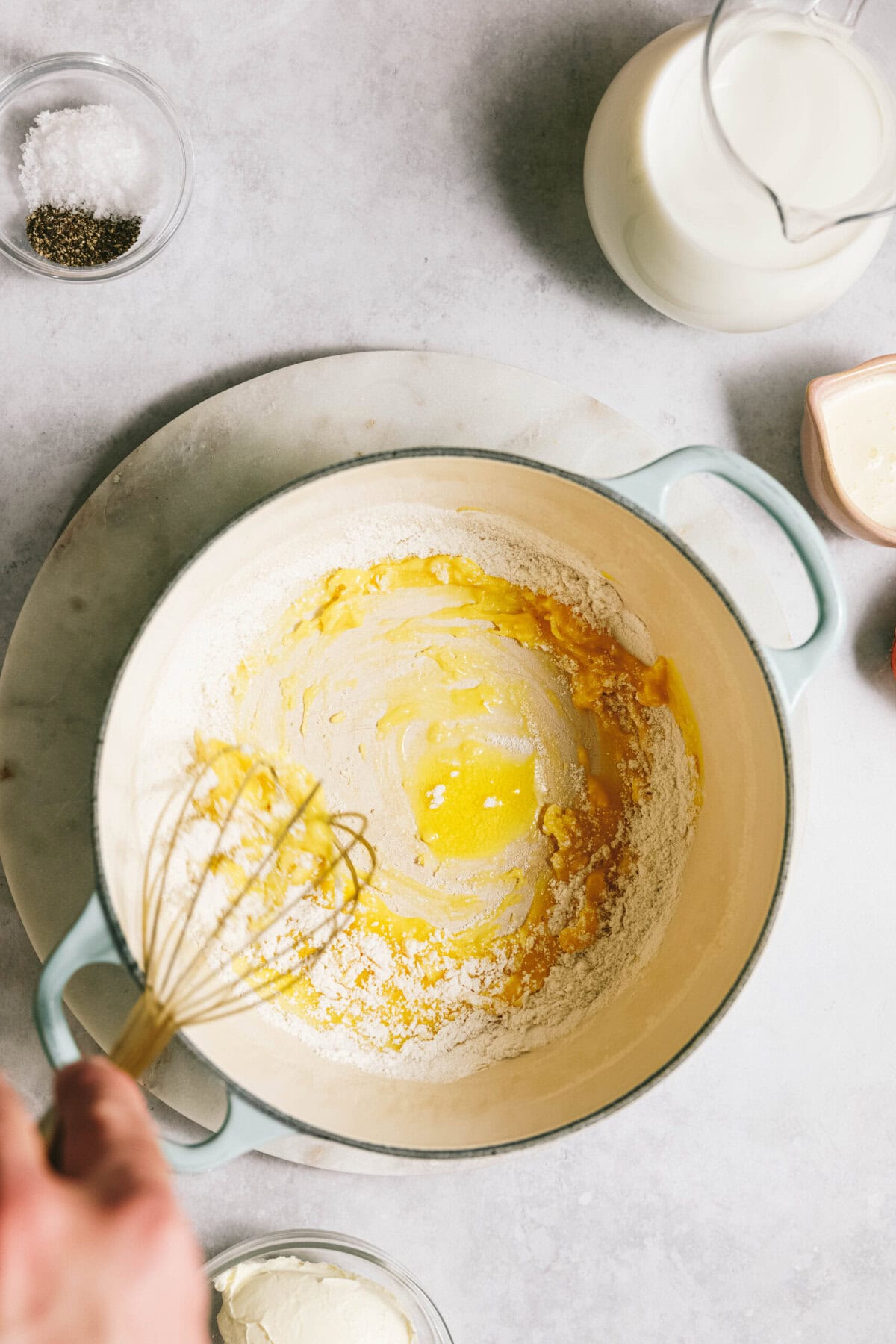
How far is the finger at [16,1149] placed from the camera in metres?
0.46

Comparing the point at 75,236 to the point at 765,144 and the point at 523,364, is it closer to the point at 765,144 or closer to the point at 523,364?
the point at 523,364

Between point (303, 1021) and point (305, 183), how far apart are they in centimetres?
76

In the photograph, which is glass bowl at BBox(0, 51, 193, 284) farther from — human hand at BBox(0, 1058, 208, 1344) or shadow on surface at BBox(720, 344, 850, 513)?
human hand at BBox(0, 1058, 208, 1344)

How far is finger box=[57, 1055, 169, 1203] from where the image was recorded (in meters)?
0.49

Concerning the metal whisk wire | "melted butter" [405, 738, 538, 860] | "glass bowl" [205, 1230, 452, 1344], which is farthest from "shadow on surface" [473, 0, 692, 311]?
"glass bowl" [205, 1230, 452, 1344]

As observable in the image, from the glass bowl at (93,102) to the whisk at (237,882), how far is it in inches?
17.9

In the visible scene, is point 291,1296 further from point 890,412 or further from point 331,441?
point 890,412

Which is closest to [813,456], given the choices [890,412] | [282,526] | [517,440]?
[890,412]

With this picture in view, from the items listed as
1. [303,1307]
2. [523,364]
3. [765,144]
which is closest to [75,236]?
[523,364]

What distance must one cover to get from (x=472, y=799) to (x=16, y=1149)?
0.52 meters

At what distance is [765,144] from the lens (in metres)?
0.75

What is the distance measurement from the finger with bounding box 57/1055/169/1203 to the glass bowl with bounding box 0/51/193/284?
670 mm

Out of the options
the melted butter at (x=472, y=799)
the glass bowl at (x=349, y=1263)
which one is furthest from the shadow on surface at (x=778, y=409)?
the glass bowl at (x=349, y=1263)

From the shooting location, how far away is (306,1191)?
2.96 feet
